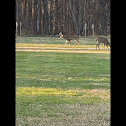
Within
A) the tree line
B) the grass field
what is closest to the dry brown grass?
the grass field

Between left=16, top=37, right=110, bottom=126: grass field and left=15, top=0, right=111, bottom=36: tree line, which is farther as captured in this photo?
left=15, top=0, right=111, bottom=36: tree line

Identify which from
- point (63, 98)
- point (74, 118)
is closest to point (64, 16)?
point (63, 98)

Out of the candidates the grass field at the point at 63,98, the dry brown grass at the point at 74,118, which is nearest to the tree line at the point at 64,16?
the grass field at the point at 63,98

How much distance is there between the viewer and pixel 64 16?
4209 cm

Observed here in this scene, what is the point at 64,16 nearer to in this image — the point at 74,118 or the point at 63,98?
the point at 63,98

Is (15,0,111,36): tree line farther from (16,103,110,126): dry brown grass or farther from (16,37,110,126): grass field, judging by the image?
(16,103,110,126): dry brown grass

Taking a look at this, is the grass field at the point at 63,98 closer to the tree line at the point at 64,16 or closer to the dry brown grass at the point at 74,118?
the dry brown grass at the point at 74,118

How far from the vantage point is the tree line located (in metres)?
40.2

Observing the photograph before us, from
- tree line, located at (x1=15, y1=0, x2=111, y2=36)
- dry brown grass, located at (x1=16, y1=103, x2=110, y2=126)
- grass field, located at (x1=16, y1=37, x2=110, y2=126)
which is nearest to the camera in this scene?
dry brown grass, located at (x1=16, y1=103, x2=110, y2=126)

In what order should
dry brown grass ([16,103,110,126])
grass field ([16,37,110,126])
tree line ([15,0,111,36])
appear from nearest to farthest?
1. dry brown grass ([16,103,110,126])
2. grass field ([16,37,110,126])
3. tree line ([15,0,111,36])

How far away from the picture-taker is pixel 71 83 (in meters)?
10.2

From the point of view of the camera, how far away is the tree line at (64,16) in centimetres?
4020

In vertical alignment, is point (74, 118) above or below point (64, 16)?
below
